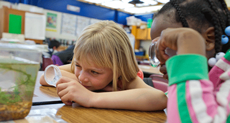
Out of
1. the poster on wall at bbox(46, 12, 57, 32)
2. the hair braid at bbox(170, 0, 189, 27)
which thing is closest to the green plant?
the hair braid at bbox(170, 0, 189, 27)

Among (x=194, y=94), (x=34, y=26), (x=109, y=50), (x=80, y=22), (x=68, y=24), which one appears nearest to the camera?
(x=194, y=94)

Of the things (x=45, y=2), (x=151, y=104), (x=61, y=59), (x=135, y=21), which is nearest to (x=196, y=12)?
(x=151, y=104)

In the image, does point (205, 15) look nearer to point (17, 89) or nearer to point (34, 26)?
point (17, 89)

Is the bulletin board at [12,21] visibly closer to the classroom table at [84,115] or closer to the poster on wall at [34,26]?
the poster on wall at [34,26]

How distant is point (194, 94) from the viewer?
444mm

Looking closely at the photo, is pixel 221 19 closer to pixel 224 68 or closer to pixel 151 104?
pixel 224 68

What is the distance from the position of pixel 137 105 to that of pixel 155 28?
31cm

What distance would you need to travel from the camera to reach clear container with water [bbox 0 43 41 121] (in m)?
0.44

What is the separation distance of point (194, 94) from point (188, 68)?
0.07 meters

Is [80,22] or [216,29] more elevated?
[80,22]

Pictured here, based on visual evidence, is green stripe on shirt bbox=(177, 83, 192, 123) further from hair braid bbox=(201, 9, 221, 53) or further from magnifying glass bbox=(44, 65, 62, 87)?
magnifying glass bbox=(44, 65, 62, 87)

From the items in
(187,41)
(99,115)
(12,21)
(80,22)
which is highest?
(80,22)

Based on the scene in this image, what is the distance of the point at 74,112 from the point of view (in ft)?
1.96

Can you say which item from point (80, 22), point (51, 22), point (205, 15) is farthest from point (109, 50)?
point (80, 22)
